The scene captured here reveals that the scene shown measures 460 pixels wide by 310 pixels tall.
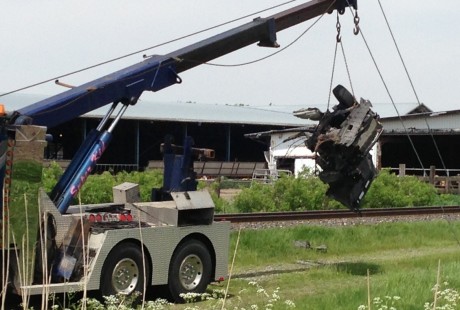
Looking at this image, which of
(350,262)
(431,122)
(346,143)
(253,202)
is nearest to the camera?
(346,143)

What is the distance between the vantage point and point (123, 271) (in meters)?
11.2

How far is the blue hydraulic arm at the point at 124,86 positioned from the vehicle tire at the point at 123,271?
1039 mm

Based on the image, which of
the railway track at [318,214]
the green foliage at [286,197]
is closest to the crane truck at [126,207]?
the railway track at [318,214]

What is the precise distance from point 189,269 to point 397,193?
17.8 metres

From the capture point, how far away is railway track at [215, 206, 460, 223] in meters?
20.0

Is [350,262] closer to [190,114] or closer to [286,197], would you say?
[286,197]

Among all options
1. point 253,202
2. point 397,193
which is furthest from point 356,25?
point 397,193

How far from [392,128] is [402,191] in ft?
54.9

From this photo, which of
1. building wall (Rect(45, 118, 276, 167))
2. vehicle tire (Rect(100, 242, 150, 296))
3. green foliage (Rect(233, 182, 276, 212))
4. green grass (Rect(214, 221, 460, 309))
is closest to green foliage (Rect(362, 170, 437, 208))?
green foliage (Rect(233, 182, 276, 212))

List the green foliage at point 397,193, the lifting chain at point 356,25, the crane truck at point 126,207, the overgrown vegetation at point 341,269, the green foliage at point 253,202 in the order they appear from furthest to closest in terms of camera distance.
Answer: the green foliage at point 397,193
the green foliage at point 253,202
the lifting chain at point 356,25
the overgrown vegetation at point 341,269
the crane truck at point 126,207

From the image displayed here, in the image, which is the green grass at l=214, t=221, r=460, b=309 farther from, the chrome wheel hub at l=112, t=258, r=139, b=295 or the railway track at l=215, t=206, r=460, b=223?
the chrome wheel hub at l=112, t=258, r=139, b=295

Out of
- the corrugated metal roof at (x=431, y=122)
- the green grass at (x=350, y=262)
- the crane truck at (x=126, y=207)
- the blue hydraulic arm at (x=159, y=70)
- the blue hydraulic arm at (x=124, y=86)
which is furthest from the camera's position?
the corrugated metal roof at (x=431, y=122)

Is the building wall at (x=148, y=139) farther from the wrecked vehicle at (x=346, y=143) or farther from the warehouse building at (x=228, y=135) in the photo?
the wrecked vehicle at (x=346, y=143)

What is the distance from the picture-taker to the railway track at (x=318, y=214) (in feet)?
65.5
